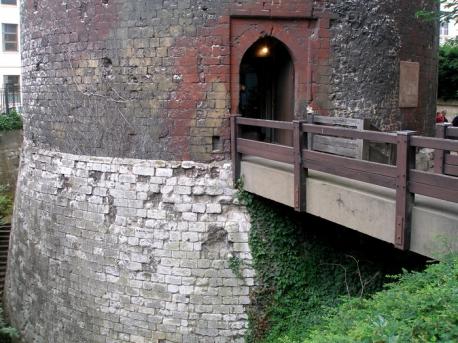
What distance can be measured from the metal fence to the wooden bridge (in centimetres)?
1275

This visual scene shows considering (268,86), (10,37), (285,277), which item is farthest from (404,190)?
(10,37)

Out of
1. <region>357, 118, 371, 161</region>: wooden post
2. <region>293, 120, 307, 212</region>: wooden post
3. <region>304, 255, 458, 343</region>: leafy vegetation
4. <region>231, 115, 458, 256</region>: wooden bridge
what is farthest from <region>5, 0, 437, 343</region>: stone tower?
<region>304, 255, 458, 343</region>: leafy vegetation

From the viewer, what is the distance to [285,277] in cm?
757

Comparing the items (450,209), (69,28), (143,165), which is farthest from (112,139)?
(450,209)

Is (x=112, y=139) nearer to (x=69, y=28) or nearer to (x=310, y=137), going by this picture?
(x=69, y=28)

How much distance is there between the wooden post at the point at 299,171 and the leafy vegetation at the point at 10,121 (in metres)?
12.5

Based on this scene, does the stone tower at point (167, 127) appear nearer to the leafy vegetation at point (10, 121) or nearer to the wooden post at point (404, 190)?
the wooden post at point (404, 190)

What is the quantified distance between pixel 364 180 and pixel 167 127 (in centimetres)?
326

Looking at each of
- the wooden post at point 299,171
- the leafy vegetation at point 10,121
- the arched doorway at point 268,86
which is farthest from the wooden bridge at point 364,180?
the leafy vegetation at point 10,121

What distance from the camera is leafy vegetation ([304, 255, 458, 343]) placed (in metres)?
3.66

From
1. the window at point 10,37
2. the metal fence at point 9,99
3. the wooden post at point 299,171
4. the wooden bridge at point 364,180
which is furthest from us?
the window at point 10,37

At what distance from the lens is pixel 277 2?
7.64m

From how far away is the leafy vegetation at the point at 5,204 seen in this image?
1431 cm

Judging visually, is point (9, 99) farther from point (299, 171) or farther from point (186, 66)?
point (299, 171)
